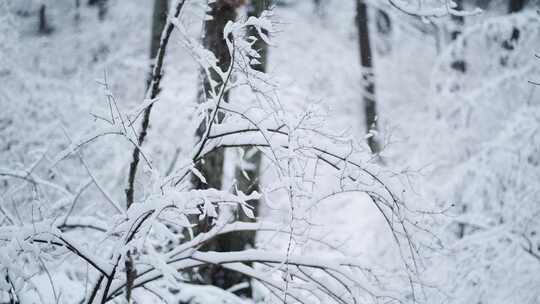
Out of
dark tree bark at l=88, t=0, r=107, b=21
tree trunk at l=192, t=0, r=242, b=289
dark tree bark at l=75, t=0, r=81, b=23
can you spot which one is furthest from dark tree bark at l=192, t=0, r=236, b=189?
dark tree bark at l=88, t=0, r=107, b=21

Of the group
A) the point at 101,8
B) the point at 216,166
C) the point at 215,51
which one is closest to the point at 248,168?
the point at 216,166

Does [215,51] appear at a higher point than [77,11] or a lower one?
lower

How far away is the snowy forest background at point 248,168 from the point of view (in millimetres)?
1688

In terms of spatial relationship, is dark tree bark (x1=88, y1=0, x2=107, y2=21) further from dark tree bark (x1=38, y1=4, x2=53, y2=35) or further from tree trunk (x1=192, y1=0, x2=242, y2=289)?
tree trunk (x1=192, y1=0, x2=242, y2=289)

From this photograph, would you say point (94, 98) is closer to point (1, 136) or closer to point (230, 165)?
point (1, 136)

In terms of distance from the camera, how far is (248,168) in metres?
3.96

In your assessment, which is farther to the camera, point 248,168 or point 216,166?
point 248,168

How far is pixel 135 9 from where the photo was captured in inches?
399

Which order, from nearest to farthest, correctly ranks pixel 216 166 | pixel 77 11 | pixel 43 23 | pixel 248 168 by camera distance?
pixel 216 166
pixel 248 168
pixel 43 23
pixel 77 11

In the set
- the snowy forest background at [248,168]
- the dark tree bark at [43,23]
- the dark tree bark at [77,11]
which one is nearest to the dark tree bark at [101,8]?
the snowy forest background at [248,168]

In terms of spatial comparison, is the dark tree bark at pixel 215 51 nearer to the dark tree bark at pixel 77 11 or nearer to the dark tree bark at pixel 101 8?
the dark tree bark at pixel 77 11

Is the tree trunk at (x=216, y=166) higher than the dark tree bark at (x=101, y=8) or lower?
lower

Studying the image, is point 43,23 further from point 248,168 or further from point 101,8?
point 248,168

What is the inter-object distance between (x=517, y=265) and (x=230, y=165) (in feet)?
11.9
